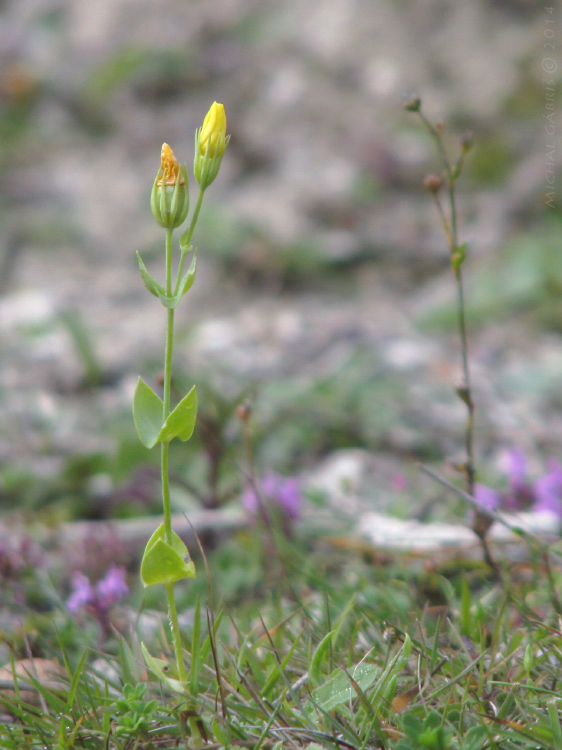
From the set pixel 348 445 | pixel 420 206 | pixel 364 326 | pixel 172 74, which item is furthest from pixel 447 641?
pixel 172 74

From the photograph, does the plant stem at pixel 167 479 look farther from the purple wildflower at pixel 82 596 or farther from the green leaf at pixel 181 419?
the purple wildflower at pixel 82 596

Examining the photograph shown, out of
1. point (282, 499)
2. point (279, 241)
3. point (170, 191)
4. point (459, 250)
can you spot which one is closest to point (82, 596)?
point (282, 499)

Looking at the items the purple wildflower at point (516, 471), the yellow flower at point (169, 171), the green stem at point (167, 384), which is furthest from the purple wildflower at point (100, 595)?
the purple wildflower at point (516, 471)

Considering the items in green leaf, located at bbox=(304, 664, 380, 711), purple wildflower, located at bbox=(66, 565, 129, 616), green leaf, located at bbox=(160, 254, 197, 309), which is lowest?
purple wildflower, located at bbox=(66, 565, 129, 616)

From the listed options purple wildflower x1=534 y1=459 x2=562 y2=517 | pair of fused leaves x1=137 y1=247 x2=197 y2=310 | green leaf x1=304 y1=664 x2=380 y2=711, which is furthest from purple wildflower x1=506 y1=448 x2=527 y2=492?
pair of fused leaves x1=137 y1=247 x2=197 y2=310

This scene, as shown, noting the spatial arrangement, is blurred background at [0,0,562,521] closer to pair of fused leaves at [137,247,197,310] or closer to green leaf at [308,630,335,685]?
green leaf at [308,630,335,685]

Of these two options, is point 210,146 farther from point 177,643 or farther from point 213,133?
point 177,643

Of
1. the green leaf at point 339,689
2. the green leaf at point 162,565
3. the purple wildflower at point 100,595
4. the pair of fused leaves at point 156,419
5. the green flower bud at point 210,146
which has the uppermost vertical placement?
the green flower bud at point 210,146
